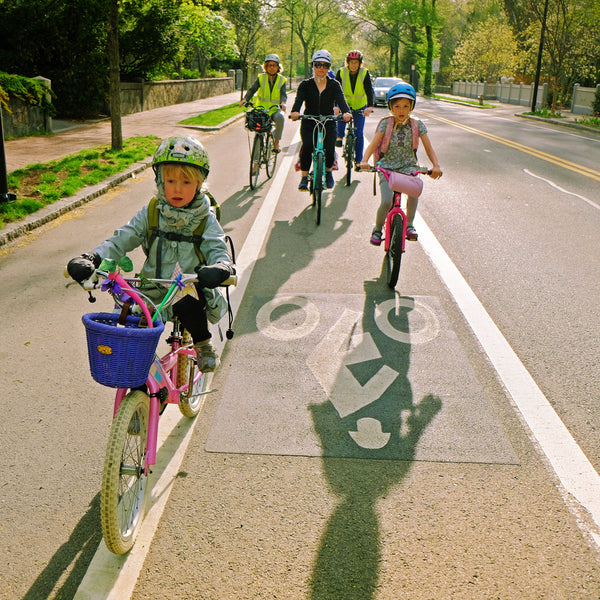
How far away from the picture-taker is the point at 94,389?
447 centimetres

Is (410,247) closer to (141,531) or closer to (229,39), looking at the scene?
(141,531)

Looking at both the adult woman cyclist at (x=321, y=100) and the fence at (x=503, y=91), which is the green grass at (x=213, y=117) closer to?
the adult woman cyclist at (x=321, y=100)

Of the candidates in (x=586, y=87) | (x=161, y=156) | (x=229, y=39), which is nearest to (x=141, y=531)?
(x=161, y=156)

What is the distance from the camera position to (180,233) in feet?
11.6

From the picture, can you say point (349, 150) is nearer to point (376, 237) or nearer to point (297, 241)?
point (297, 241)

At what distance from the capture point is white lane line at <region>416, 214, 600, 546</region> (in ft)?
11.1

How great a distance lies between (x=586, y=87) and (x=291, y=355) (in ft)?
127

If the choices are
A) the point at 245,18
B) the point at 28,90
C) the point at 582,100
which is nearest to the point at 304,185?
the point at 28,90

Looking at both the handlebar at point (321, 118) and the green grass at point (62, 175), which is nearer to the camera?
the green grass at point (62, 175)

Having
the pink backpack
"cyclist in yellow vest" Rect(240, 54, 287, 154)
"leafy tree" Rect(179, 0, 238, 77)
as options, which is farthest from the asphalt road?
"leafy tree" Rect(179, 0, 238, 77)

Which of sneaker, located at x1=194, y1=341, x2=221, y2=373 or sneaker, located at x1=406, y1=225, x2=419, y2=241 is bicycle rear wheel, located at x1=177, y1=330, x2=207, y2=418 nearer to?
sneaker, located at x1=194, y1=341, x2=221, y2=373

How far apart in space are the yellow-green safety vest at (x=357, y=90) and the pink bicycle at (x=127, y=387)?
9429mm

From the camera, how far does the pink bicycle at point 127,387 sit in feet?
8.43

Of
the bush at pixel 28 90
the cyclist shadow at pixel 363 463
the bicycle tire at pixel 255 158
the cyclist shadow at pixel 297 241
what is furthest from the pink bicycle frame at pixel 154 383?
the bush at pixel 28 90
